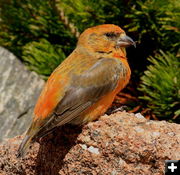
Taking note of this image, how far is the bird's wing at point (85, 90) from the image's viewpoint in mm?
3111

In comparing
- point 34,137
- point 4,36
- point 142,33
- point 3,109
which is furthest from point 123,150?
point 4,36

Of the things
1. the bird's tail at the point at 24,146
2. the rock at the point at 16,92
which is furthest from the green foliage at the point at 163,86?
the rock at the point at 16,92

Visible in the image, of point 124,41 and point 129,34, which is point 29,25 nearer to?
point 129,34

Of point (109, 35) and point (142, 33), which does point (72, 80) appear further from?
point (142, 33)

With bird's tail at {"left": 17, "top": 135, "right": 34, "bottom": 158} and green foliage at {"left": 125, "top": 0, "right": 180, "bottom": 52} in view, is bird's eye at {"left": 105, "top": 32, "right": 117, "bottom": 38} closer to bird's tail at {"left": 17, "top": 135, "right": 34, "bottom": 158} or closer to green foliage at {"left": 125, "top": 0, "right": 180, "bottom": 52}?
green foliage at {"left": 125, "top": 0, "right": 180, "bottom": 52}

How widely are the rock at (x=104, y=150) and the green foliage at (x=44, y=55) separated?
1.20 metres

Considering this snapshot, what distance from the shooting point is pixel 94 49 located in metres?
3.78

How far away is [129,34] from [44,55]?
31.3 inches

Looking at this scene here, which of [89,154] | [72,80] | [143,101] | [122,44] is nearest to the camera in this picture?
[89,154]

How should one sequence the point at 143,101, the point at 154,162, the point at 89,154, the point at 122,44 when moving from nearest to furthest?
the point at 154,162
the point at 89,154
the point at 122,44
the point at 143,101

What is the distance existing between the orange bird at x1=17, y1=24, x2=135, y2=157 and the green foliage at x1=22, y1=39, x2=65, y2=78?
0.58m

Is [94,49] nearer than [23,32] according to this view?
Yes

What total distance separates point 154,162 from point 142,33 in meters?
1.65

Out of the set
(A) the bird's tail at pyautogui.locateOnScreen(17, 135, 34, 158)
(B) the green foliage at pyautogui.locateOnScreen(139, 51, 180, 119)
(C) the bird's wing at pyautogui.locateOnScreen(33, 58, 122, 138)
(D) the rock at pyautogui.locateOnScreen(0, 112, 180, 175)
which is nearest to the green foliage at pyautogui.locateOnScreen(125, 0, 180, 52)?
(B) the green foliage at pyautogui.locateOnScreen(139, 51, 180, 119)
